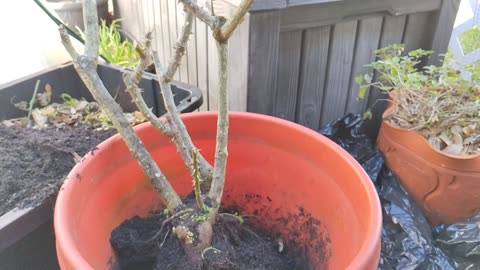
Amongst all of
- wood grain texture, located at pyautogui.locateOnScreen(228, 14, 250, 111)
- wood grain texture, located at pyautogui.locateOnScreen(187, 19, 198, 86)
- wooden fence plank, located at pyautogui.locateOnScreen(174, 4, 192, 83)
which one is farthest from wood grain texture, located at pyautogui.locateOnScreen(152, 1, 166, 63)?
wood grain texture, located at pyautogui.locateOnScreen(228, 14, 250, 111)

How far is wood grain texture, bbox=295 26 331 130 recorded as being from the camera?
1179 mm

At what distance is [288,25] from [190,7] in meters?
0.56

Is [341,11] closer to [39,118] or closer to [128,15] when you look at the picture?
[39,118]

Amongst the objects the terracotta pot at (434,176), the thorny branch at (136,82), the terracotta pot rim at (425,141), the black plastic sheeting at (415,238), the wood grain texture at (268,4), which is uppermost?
the wood grain texture at (268,4)

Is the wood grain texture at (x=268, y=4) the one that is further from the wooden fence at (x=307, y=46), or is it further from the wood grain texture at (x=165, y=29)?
the wood grain texture at (x=165, y=29)

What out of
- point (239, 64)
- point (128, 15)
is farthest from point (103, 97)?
point (128, 15)

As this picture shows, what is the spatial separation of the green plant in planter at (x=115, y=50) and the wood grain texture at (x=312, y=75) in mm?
673

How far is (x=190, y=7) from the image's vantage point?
586 millimetres

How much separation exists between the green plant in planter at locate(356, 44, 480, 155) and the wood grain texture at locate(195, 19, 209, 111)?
0.50 meters

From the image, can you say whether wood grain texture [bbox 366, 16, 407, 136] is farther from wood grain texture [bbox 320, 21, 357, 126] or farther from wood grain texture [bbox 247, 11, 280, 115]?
wood grain texture [bbox 247, 11, 280, 115]

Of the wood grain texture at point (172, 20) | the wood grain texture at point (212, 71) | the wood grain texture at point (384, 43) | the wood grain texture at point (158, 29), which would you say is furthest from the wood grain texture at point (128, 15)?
the wood grain texture at point (384, 43)

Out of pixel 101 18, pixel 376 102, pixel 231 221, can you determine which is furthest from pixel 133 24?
pixel 231 221

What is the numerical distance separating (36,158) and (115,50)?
2.56 ft

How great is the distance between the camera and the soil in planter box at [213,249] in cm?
73
